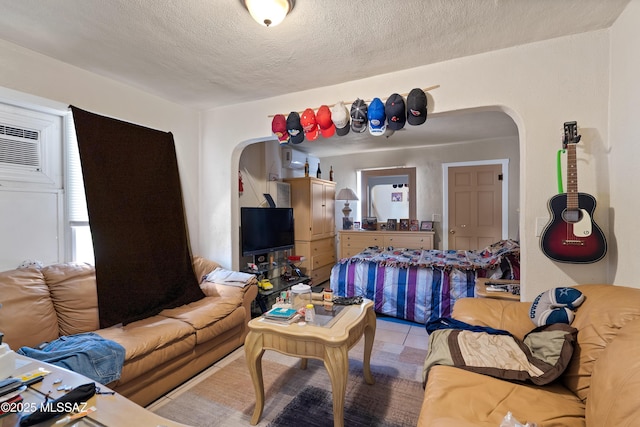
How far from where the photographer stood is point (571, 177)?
Result: 1.85 m

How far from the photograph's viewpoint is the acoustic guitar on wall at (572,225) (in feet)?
5.89

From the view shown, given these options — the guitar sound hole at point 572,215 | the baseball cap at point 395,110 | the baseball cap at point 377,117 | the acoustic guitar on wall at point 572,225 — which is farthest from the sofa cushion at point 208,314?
the guitar sound hole at point 572,215

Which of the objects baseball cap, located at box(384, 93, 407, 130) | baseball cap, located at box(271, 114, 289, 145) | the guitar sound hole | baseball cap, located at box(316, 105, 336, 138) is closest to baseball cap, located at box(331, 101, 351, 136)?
baseball cap, located at box(316, 105, 336, 138)

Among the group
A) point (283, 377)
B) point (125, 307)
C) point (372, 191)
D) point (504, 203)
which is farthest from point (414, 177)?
point (125, 307)

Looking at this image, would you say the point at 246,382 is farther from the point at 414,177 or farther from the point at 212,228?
the point at 414,177

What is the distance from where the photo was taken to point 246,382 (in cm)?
221

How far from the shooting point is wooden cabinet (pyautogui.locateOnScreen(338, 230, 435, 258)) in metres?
5.03

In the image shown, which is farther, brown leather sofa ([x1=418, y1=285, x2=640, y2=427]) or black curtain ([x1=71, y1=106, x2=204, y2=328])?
black curtain ([x1=71, y1=106, x2=204, y2=328])

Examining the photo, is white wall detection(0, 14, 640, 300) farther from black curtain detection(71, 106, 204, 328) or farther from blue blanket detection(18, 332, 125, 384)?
blue blanket detection(18, 332, 125, 384)

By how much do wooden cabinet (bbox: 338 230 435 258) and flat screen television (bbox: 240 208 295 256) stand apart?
4.44 feet

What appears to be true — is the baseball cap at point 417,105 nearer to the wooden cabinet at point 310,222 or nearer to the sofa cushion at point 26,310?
the wooden cabinet at point 310,222

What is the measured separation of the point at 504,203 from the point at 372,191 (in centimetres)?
226

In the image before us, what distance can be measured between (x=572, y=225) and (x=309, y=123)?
208 cm

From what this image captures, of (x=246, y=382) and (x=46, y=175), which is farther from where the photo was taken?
(x=46, y=175)
